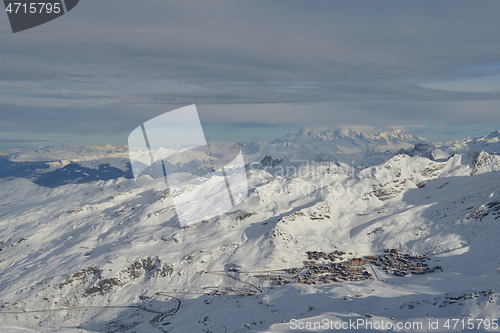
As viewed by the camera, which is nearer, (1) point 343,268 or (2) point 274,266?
(1) point 343,268

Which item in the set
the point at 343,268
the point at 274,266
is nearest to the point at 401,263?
the point at 343,268

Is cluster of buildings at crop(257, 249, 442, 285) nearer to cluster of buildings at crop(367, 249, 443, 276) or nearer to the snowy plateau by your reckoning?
cluster of buildings at crop(367, 249, 443, 276)

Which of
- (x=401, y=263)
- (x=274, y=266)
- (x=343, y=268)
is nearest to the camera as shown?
(x=401, y=263)

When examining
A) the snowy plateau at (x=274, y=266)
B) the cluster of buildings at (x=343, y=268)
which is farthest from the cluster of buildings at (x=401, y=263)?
the snowy plateau at (x=274, y=266)

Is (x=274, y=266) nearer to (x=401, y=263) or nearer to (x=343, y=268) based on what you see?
(x=343, y=268)

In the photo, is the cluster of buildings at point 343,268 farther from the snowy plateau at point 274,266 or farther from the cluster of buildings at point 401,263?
the snowy plateau at point 274,266

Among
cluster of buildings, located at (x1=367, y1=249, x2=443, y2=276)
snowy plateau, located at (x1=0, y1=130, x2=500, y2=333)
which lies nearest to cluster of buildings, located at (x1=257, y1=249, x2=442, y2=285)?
cluster of buildings, located at (x1=367, y1=249, x2=443, y2=276)
